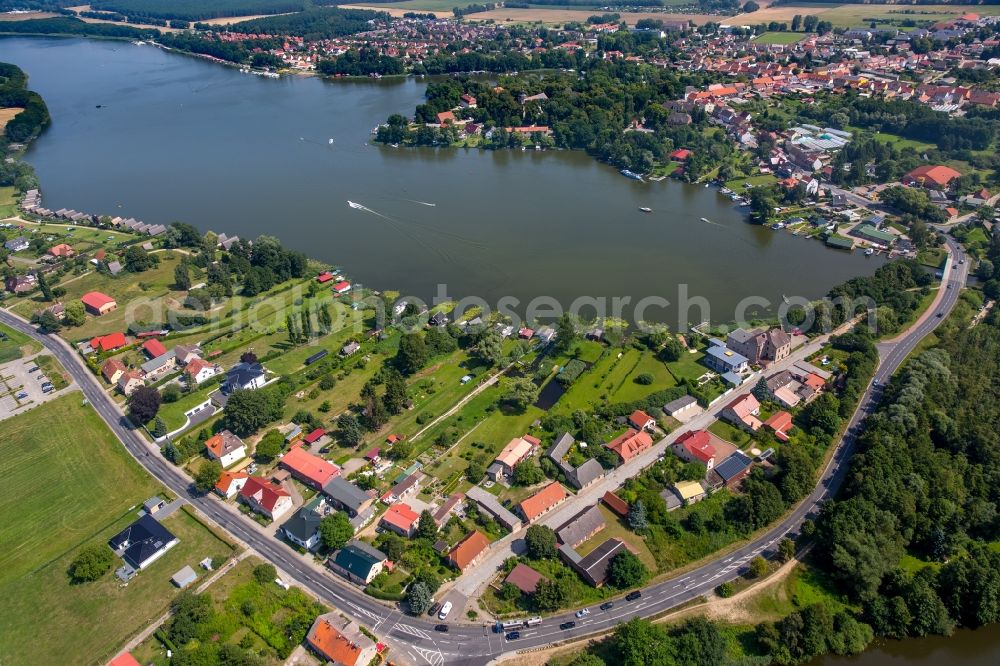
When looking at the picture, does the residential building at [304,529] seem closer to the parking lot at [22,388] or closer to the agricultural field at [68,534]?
the agricultural field at [68,534]

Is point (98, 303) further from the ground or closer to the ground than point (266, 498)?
further from the ground

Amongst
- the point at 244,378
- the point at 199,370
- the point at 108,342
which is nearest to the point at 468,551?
the point at 244,378

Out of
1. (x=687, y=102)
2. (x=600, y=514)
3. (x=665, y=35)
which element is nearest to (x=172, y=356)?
(x=600, y=514)

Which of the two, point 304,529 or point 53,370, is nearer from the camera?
point 304,529

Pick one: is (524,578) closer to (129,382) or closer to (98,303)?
(129,382)

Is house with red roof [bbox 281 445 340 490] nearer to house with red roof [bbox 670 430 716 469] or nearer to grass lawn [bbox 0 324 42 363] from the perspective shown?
house with red roof [bbox 670 430 716 469]

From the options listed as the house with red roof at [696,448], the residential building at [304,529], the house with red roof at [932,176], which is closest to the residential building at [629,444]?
the house with red roof at [696,448]

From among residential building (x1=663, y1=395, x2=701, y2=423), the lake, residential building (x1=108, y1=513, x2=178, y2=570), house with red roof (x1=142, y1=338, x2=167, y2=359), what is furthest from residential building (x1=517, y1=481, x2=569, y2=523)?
house with red roof (x1=142, y1=338, x2=167, y2=359)
